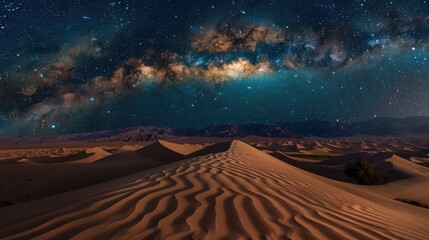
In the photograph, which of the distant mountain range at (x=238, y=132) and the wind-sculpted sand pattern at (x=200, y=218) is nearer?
the wind-sculpted sand pattern at (x=200, y=218)

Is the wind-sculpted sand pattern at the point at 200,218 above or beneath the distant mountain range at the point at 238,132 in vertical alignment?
above

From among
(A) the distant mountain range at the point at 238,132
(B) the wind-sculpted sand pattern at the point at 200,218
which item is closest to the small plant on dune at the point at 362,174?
(B) the wind-sculpted sand pattern at the point at 200,218

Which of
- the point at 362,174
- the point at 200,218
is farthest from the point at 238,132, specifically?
the point at 200,218

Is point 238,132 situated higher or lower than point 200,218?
lower

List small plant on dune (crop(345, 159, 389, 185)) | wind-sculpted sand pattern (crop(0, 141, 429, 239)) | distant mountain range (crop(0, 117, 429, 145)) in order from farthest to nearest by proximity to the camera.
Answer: distant mountain range (crop(0, 117, 429, 145)) < small plant on dune (crop(345, 159, 389, 185)) < wind-sculpted sand pattern (crop(0, 141, 429, 239))

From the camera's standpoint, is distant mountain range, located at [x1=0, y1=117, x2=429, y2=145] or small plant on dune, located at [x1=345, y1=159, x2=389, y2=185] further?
distant mountain range, located at [x1=0, y1=117, x2=429, y2=145]

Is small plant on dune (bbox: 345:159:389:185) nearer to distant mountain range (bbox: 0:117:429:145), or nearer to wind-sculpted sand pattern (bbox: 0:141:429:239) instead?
wind-sculpted sand pattern (bbox: 0:141:429:239)

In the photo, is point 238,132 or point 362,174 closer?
point 362,174

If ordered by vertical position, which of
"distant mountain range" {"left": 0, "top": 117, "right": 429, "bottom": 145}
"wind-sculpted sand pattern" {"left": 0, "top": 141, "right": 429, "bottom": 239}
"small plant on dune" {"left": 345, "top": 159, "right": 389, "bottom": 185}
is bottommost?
"distant mountain range" {"left": 0, "top": 117, "right": 429, "bottom": 145}

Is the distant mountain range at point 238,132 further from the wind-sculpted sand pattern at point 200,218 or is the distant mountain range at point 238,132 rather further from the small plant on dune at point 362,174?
the wind-sculpted sand pattern at point 200,218

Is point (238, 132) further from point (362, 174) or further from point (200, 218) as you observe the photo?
point (200, 218)

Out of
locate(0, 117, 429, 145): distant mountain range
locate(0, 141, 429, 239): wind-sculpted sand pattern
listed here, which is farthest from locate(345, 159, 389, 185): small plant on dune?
locate(0, 117, 429, 145): distant mountain range

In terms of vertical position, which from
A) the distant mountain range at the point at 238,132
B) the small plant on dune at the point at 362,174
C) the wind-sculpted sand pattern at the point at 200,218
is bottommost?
the distant mountain range at the point at 238,132

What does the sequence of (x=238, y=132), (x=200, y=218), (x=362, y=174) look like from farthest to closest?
(x=238, y=132)
(x=362, y=174)
(x=200, y=218)
